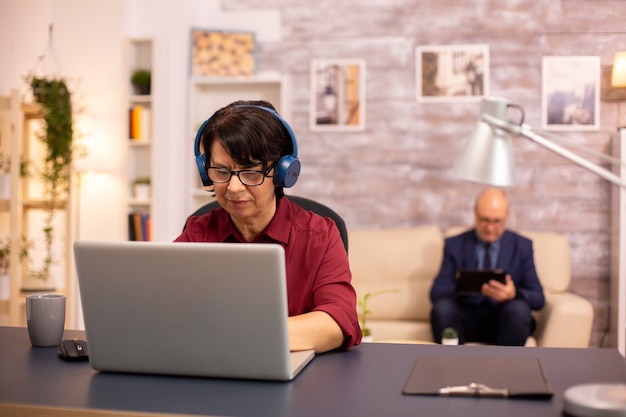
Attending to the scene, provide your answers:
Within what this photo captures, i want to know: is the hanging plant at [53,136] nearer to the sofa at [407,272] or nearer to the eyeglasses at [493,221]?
the sofa at [407,272]

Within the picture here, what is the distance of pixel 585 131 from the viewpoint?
4918mm

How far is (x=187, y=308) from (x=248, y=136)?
22.8 inches

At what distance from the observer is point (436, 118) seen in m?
5.08

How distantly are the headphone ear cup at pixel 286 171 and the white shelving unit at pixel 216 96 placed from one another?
3266 mm

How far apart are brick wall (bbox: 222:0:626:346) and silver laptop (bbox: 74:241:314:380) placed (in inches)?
151

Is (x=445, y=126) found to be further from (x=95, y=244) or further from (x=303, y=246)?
(x=95, y=244)

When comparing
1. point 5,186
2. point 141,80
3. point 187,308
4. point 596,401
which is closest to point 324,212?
point 187,308

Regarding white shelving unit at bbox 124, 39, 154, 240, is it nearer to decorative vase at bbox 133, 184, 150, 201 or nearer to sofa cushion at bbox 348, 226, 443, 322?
decorative vase at bbox 133, 184, 150, 201

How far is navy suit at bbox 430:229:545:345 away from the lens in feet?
13.5

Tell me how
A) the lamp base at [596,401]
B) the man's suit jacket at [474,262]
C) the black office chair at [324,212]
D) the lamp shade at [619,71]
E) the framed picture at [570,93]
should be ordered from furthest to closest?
the framed picture at [570,93], the lamp shade at [619,71], the man's suit jacket at [474,262], the black office chair at [324,212], the lamp base at [596,401]

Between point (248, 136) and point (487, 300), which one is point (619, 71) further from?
point (248, 136)

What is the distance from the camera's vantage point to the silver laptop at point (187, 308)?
1244mm

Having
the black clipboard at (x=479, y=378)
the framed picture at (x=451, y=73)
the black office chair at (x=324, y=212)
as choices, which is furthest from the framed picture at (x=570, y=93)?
the black clipboard at (x=479, y=378)

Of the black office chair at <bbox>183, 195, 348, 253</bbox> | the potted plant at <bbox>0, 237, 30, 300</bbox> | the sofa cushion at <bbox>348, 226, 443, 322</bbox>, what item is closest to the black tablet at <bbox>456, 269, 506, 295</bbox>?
the sofa cushion at <bbox>348, 226, 443, 322</bbox>
